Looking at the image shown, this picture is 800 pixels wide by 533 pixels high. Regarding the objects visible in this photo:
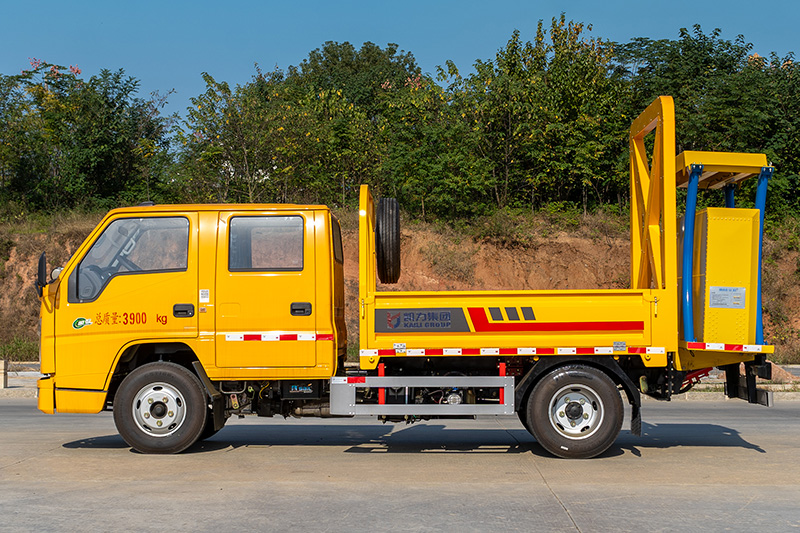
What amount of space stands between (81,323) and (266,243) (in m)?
2.15

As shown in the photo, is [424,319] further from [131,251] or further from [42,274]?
[42,274]

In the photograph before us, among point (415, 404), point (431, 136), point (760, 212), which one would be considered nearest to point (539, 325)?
point (415, 404)

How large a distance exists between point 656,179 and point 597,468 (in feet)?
10.7

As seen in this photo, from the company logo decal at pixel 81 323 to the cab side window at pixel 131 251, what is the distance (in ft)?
0.74

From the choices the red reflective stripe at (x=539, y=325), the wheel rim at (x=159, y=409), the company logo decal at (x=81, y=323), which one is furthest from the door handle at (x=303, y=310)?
the company logo decal at (x=81, y=323)

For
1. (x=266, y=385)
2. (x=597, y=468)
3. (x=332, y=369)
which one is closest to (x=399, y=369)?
(x=332, y=369)

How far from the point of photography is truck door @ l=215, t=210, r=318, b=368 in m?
8.30

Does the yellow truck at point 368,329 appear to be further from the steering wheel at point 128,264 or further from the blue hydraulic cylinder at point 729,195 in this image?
the blue hydraulic cylinder at point 729,195

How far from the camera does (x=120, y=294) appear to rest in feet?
27.6

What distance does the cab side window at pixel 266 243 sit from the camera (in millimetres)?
8383

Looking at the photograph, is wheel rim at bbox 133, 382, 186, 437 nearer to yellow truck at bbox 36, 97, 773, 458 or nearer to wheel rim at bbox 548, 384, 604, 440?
yellow truck at bbox 36, 97, 773, 458

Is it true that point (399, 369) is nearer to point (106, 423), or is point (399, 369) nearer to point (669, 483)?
point (669, 483)

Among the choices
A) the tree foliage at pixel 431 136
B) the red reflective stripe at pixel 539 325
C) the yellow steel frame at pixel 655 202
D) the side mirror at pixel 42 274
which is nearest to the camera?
the side mirror at pixel 42 274

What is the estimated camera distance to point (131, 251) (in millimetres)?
8500
